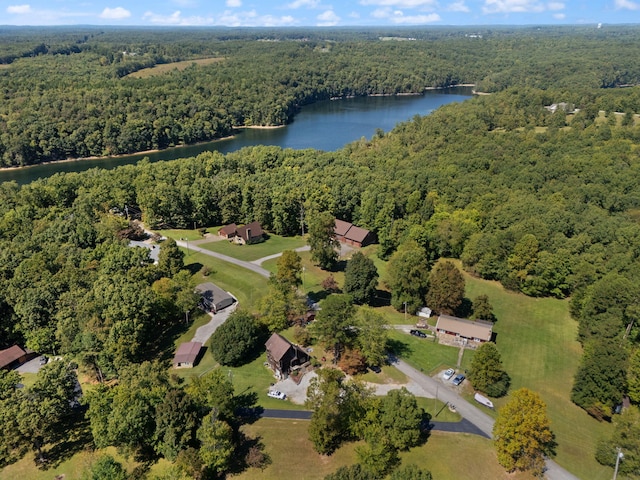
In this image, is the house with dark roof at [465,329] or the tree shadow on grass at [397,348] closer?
the tree shadow on grass at [397,348]

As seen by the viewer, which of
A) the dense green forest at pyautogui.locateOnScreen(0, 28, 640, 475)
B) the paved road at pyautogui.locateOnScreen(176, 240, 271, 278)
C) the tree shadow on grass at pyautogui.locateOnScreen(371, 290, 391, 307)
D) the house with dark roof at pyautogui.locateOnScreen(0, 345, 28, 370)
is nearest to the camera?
the dense green forest at pyautogui.locateOnScreen(0, 28, 640, 475)

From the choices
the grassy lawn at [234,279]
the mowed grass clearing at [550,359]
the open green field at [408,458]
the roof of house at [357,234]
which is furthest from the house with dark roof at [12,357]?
the mowed grass clearing at [550,359]

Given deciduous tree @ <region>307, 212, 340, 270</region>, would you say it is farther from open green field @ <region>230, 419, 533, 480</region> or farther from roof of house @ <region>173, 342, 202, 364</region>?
open green field @ <region>230, 419, 533, 480</region>

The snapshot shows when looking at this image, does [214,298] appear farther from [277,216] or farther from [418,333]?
[277,216]

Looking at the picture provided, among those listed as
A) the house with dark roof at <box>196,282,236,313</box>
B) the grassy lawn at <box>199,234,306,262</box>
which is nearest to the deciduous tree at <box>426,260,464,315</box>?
the house with dark roof at <box>196,282,236,313</box>

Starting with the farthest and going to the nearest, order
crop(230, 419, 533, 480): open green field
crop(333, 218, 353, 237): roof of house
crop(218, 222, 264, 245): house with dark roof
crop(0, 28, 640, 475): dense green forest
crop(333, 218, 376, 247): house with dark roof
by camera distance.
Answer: crop(333, 218, 353, 237): roof of house → crop(218, 222, 264, 245): house with dark roof → crop(333, 218, 376, 247): house with dark roof → crop(0, 28, 640, 475): dense green forest → crop(230, 419, 533, 480): open green field

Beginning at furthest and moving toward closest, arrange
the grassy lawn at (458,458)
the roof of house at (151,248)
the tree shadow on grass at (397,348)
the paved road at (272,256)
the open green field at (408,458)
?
the paved road at (272,256) → the roof of house at (151,248) → the tree shadow on grass at (397,348) → the open green field at (408,458) → the grassy lawn at (458,458)

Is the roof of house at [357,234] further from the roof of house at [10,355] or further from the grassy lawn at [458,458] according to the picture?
the roof of house at [10,355]

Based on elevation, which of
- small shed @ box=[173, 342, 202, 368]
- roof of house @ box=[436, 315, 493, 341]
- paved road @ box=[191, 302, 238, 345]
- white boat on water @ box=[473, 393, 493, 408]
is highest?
roof of house @ box=[436, 315, 493, 341]

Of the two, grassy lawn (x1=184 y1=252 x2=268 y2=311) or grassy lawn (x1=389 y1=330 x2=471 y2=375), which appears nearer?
grassy lawn (x1=389 y1=330 x2=471 y2=375)
